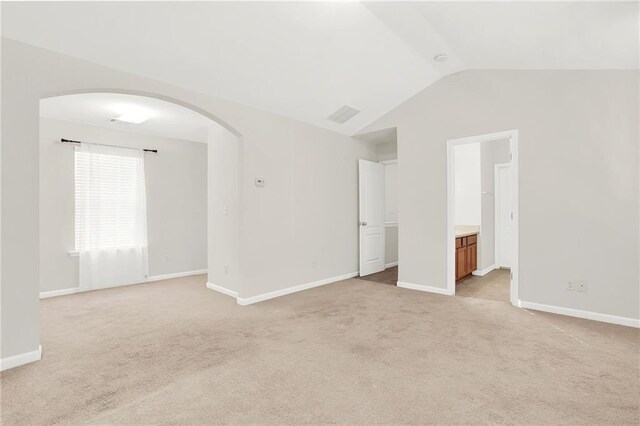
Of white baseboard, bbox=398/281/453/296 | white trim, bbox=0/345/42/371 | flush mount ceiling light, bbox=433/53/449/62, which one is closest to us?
white trim, bbox=0/345/42/371

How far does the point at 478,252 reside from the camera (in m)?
6.00

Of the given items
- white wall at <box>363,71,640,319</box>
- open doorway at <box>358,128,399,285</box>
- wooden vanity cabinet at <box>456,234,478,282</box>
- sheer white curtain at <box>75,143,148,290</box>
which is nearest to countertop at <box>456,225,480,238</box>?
wooden vanity cabinet at <box>456,234,478,282</box>

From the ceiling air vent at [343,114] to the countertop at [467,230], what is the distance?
2.60 meters

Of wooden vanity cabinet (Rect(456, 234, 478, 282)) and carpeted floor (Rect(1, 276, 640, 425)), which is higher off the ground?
wooden vanity cabinet (Rect(456, 234, 478, 282))

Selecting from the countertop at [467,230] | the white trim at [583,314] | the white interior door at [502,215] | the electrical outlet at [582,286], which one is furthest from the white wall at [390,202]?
the electrical outlet at [582,286]

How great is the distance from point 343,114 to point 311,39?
1.80 metres

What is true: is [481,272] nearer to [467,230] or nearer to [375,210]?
[467,230]

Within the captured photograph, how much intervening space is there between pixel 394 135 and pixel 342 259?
2.41 meters

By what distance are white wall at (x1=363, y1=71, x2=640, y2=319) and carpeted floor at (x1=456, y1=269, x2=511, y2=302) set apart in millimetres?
491

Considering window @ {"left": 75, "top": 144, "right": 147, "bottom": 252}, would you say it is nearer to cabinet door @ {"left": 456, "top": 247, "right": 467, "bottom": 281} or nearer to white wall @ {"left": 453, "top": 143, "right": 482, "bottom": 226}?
cabinet door @ {"left": 456, "top": 247, "right": 467, "bottom": 281}

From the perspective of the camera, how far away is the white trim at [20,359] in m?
2.44

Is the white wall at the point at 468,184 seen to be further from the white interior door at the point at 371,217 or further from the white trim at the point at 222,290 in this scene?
the white trim at the point at 222,290

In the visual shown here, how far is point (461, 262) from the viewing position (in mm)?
5316

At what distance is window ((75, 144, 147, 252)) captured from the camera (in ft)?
16.6
